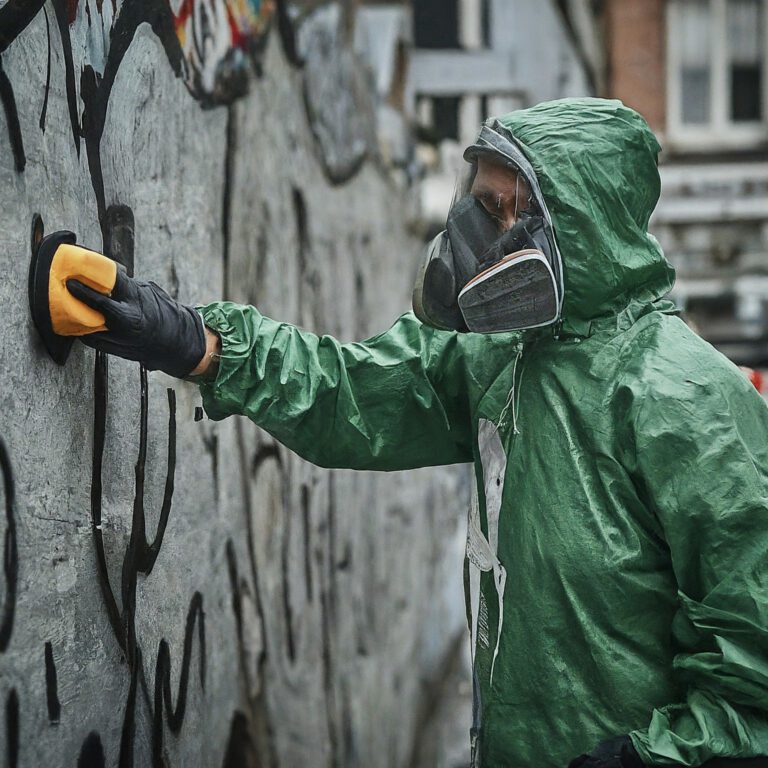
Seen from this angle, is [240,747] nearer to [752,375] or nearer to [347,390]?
[347,390]

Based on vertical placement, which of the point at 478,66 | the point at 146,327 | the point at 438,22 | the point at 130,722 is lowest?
the point at 130,722

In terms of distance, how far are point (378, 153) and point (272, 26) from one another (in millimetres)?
2286

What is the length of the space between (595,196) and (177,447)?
121 centimetres

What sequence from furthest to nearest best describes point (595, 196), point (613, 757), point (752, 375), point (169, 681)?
point (752, 375) → point (169, 681) → point (595, 196) → point (613, 757)

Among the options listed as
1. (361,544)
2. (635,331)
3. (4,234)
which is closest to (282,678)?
(361,544)

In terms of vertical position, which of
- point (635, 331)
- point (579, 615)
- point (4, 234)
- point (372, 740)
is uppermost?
point (4, 234)

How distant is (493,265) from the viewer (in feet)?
8.16

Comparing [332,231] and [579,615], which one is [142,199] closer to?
[579,615]

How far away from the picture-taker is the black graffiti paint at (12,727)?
202cm

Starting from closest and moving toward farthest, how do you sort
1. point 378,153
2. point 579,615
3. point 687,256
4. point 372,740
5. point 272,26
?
point 579,615
point 272,26
point 372,740
point 378,153
point 687,256

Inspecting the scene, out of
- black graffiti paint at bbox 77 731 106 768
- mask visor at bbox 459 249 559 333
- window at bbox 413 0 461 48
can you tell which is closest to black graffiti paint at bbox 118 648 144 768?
black graffiti paint at bbox 77 731 106 768

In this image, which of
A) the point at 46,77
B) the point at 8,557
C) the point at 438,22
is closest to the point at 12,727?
the point at 8,557

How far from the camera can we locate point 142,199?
276 cm

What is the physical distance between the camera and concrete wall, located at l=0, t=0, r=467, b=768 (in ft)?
6.98
